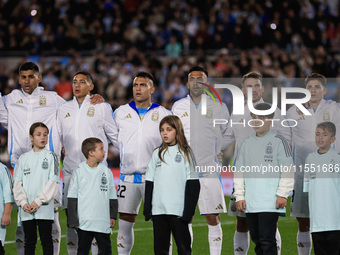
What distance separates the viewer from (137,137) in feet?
26.9

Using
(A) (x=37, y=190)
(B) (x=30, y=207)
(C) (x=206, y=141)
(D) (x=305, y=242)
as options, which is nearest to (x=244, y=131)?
(C) (x=206, y=141)

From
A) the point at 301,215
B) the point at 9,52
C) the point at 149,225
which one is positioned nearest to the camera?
the point at 301,215

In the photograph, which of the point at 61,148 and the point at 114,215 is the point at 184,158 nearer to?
the point at 114,215

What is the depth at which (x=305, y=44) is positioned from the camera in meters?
18.1

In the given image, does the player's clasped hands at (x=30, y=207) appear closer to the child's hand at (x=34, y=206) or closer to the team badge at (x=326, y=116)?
the child's hand at (x=34, y=206)

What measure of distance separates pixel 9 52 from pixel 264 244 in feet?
45.6

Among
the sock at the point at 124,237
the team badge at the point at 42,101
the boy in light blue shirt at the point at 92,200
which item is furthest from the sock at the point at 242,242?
the team badge at the point at 42,101

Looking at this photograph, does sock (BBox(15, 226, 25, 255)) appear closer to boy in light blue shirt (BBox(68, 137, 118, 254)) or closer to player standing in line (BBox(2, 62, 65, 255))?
player standing in line (BBox(2, 62, 65, 255))

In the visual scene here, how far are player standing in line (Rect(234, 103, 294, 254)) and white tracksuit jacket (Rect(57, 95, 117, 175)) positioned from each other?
5.73 ft

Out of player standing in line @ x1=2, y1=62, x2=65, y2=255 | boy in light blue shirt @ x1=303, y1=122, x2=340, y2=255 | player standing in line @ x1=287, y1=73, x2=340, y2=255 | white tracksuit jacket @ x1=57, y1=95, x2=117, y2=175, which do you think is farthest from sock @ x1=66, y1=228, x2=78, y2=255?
boy in light blue shirt @ x1=303, y1=122, x2=340, y2=255

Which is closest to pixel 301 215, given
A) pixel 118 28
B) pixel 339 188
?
pixel 339 188

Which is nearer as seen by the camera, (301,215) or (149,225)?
(301,215)

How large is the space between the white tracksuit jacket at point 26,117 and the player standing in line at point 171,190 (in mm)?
1700

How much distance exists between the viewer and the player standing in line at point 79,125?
820cm
